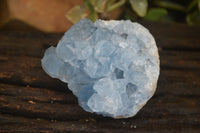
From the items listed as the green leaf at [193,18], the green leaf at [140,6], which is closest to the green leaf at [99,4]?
the green leaf at [140,6]

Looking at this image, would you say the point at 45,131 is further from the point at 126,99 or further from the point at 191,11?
the point at 191,11

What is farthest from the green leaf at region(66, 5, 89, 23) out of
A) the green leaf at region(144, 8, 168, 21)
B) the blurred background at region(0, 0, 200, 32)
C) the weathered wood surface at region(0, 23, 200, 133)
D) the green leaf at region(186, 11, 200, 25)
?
the green leaf at region(186, 11, 200, 25)

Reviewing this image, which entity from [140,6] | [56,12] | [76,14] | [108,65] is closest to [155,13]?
[140,6]

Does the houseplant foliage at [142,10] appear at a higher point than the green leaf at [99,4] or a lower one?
lower

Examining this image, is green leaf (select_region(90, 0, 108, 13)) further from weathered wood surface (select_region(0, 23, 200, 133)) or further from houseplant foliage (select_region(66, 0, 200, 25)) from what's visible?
weathered wood surface (select_region(0, 23, 200, 133))

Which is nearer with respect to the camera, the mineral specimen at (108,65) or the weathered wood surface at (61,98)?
the mineral specimen at (108,65)

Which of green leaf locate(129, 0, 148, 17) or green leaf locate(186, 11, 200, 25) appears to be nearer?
green leaf locate(129, 0, 148, 17)

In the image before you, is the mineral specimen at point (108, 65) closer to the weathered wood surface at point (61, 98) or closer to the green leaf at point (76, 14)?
the weathered wood surface at point (61, 98)
